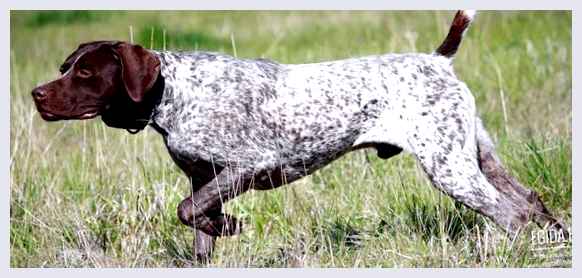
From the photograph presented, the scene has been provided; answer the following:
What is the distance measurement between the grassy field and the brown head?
88cm

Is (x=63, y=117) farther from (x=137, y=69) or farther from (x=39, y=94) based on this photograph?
Answer: (x=137, y=69)

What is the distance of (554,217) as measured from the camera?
5566 mm

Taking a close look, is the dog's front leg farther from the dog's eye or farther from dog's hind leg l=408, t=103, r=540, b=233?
dog's hind leg l=408, t=103, r=540, b=233

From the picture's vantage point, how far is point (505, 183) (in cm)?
548

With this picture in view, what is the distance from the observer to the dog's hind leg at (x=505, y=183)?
544 cm

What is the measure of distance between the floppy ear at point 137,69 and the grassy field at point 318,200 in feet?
3.06

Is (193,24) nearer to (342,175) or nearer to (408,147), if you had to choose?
(342,175)

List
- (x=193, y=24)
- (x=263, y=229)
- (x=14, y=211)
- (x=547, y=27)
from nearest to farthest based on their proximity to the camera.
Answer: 1. (x=263, y=229)
2. (x=14, y=211)
3. (x=547, y=27)
4. (x=193, y=24)

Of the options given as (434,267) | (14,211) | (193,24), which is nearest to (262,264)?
(434,267)

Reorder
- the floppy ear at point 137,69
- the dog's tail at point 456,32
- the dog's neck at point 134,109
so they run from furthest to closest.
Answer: the dog's tail at point 456,32 → the dog's neck at point 134,109 → the floppy ear at point 137,69

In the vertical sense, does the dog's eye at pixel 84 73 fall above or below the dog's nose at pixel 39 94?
above

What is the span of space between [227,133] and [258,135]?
16 centimetres

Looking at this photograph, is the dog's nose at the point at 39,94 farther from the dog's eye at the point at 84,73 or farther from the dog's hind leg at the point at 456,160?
the dog's hind leg at the point at 456,160

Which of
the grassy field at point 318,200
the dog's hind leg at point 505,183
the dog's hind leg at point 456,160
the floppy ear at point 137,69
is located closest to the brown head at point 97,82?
the floppy ear at point 137,69
